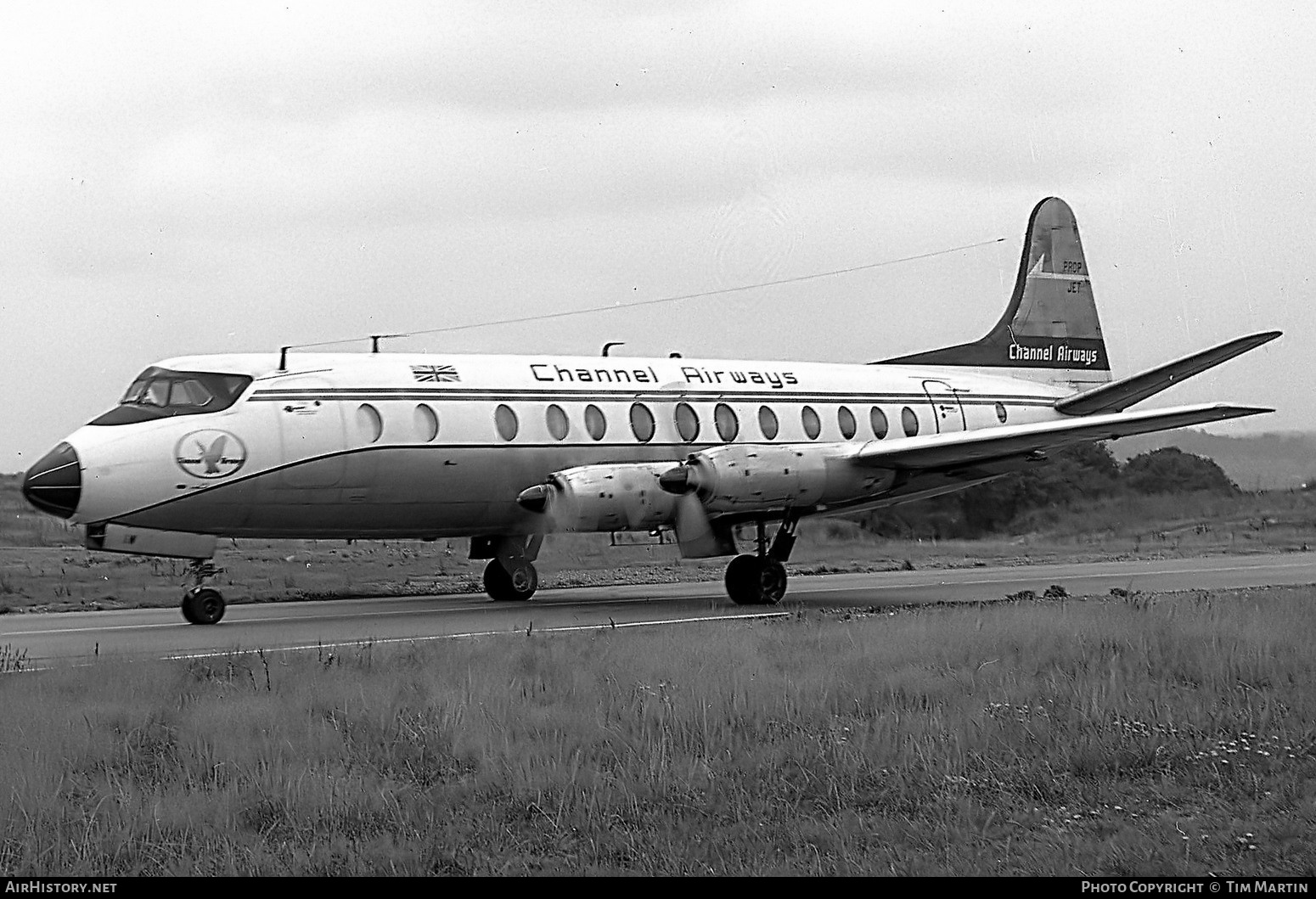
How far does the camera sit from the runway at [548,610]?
15070mm

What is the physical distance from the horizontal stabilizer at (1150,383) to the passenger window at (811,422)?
5512 millimetres

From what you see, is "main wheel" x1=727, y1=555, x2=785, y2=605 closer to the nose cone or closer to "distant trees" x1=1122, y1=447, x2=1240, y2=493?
the nose cone

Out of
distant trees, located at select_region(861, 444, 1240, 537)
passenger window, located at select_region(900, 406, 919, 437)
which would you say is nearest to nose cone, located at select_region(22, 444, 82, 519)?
passenger window, located at select_region(900, 406, 919, 437)

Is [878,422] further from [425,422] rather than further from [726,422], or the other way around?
[425,422]

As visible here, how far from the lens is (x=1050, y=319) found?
26.8 meters

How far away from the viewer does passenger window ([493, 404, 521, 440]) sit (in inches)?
778

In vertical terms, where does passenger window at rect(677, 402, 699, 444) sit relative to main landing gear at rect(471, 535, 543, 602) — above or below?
above

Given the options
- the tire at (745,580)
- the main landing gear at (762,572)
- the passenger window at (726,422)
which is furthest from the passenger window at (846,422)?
the tire at (745,580)

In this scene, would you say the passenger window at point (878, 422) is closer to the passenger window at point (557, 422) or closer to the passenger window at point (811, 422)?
the passenger window at point (811, 422)

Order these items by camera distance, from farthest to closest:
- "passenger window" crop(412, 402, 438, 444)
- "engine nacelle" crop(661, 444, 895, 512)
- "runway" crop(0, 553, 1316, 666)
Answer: "passenger window" crop(412, 402, 438, 444) → "engine nacelle" crop(661, 444, 895, 512) → "runway" crop(0, 553, 1316, 666)

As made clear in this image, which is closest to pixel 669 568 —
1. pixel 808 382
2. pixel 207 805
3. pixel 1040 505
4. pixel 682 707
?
pixel 808 382

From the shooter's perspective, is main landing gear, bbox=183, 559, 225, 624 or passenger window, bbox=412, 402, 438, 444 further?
passenger window, bbox=412, 402, 438, 444

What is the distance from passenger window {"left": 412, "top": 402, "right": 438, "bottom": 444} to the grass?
7.37m

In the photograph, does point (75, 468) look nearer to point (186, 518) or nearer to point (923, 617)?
point (186, 518)
